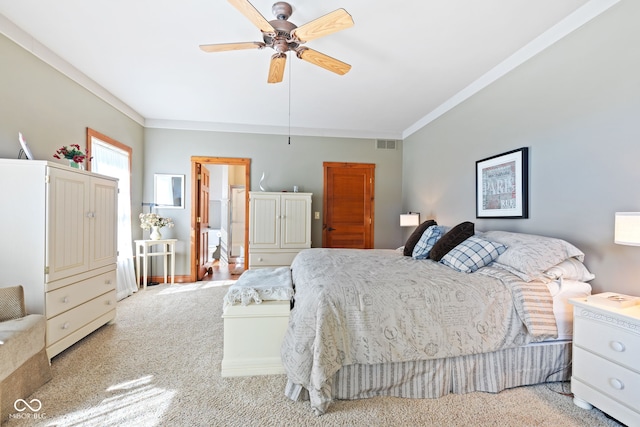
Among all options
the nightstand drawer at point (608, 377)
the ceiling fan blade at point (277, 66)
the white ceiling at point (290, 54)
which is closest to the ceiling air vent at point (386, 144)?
the white ceiling at point (290, 54)

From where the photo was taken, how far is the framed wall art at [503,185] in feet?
8.04

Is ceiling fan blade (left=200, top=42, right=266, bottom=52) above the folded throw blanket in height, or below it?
above

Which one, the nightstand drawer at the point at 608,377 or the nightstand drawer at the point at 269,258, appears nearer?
the nightstand drawer at the point at 608,377

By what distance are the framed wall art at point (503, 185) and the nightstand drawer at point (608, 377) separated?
1.21 metres

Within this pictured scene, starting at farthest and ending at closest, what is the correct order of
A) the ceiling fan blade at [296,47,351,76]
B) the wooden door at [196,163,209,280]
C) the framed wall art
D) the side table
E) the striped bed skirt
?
1. the wooden door at [196,163,209,280]
2. the side table
3. the framed wall art
4. the ceiling fan blade at [296,47,351,76]
5. the striped bed skirt

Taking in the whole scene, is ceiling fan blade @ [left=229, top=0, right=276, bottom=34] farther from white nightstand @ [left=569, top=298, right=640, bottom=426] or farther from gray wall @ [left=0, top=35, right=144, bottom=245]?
white nightstand @ [left=569, top=298, right=640, bottom=426]

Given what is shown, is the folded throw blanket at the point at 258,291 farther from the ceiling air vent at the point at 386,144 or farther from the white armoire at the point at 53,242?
the ceiling air vent at the point at 386,144

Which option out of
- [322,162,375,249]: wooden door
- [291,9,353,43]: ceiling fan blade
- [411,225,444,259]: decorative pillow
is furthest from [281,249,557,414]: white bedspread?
[322,162,375,249]: wooden door

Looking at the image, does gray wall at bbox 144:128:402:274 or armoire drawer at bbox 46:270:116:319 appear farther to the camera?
gray wall at bbox 144:128:402:274

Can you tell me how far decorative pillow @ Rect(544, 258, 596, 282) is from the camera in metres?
1.86

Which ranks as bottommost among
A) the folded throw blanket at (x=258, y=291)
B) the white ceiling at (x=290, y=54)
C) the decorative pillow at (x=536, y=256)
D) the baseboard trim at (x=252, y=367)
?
the baseboard trim at (x=252, y=367)

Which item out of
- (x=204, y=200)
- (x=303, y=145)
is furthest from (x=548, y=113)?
(x=204, y=200)

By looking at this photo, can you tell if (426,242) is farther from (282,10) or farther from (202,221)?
(202,221)

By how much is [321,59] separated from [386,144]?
307cm
